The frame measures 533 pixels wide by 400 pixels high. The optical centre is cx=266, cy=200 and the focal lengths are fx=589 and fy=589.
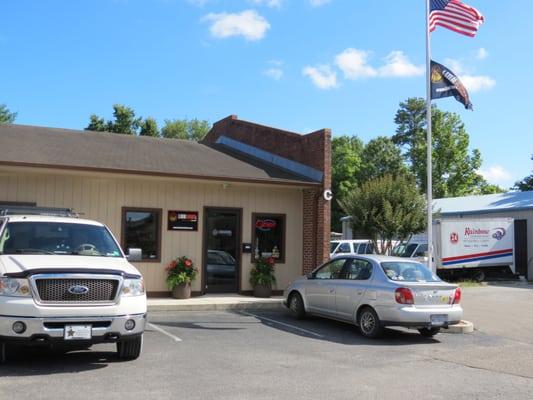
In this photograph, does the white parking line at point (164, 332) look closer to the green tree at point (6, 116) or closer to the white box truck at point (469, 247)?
the white box truck at point (469, 247)

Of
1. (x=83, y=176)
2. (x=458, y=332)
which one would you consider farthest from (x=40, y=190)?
(x=458, y=332)

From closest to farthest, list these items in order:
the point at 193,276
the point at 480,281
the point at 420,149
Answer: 1. the point at 193,276
2. the point at 480,281
3. the point at 420,149

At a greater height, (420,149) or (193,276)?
(420,149)

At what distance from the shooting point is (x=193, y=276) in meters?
15.4

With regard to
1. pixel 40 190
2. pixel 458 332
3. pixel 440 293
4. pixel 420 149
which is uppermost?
pixel 420 149

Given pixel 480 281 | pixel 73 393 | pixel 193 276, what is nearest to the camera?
pixel 73 393

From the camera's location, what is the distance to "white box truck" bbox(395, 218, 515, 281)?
78.7ft

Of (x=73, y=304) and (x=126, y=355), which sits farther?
(x=126, y=355)

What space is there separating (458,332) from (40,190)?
10.1 meters

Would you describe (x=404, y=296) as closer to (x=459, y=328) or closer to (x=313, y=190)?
(x=459, y=328)

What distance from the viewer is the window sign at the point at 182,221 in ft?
51.6

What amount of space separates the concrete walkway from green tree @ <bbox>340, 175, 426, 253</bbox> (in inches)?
131

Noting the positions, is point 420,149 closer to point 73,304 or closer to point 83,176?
point 83,176

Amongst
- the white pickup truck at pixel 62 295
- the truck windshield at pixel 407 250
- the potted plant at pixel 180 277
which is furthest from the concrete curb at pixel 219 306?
the truck windshield at pixel 407 250
